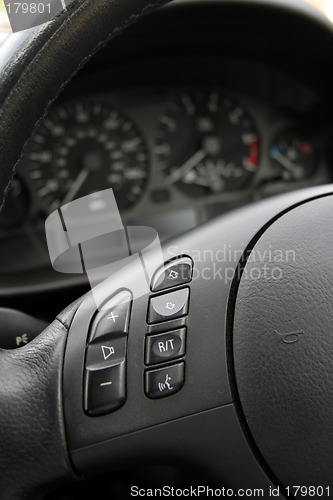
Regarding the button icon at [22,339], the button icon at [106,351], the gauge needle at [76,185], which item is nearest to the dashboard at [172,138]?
the gauge needle at [76,185]

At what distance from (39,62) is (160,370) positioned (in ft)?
1.10

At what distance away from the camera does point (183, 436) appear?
2.19 feet

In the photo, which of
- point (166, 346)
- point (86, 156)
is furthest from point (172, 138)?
point (166, 346)

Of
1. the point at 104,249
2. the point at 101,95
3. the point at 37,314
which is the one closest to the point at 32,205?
the point at 101,95

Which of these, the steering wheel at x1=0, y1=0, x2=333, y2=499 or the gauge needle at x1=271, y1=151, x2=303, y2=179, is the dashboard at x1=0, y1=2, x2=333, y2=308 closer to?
the gauge needle at x1=271, y1=151, x2=303, y2=179

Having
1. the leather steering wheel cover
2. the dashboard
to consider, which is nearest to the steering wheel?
the leather steering wheel cover

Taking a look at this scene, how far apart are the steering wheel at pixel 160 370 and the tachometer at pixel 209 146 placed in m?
1.49

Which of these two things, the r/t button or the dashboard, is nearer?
the r/t button

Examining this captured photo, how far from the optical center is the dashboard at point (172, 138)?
1.90m

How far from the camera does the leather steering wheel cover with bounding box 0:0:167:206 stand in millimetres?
600

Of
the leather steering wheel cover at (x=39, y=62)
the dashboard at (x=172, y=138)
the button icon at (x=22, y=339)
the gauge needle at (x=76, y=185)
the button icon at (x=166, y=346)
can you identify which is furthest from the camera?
the gauge needle at (x=76, y=185)

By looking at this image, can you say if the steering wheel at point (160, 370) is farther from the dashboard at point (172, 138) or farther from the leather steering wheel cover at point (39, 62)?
the dashboard at point (172, 138)

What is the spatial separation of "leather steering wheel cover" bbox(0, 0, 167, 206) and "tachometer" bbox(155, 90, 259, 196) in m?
1.56

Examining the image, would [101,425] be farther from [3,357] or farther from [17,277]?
[17,277]
